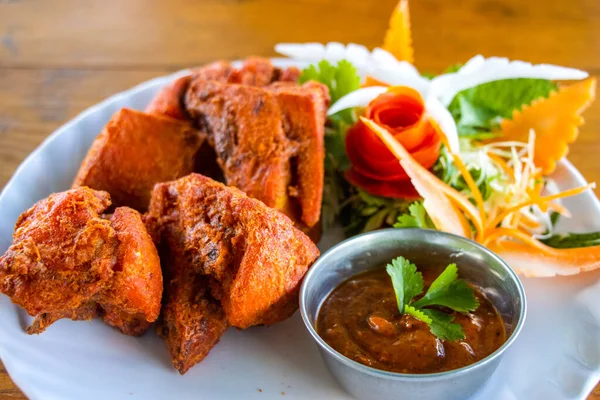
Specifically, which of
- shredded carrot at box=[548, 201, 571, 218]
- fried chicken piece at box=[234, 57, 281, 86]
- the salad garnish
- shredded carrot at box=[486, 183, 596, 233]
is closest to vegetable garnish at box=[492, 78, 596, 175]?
the salad garnish

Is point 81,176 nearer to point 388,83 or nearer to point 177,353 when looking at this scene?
point 177,353

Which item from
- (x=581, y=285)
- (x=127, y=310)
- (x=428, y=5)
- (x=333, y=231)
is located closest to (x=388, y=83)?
(x=333, y=231)

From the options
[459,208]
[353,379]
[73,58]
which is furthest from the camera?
[73,58]

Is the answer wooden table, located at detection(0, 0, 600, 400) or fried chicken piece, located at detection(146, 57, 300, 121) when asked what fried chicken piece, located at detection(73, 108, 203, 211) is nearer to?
fried chicken piece, located at detection(146, 57, 300, 121)

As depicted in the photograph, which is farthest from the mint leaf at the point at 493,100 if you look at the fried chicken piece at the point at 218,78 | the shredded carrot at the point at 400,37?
the fried chicken piece at the point at 218,78

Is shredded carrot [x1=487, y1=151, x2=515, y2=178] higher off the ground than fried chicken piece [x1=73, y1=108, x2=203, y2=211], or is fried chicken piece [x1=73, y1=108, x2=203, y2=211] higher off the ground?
fried chicken piece [x1=73, y1=108, x2=203, y2=211]

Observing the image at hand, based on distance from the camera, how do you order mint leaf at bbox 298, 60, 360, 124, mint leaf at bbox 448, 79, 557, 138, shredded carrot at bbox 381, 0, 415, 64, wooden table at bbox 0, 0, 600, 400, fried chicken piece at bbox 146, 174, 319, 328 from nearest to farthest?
fried chicken piece at bbox 146, 174, 319, 328 → mint leaf at bbox 298, 60, 360, 124 → mint leaf at bbox 448, 79, 557, 138 → shredded carrot at bbox 381, 0, 415, 64 → wooden table at bbox 0, 0, 600, 400

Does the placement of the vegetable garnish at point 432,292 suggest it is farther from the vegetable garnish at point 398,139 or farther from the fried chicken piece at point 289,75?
the fried chicken piece at point 289,75
